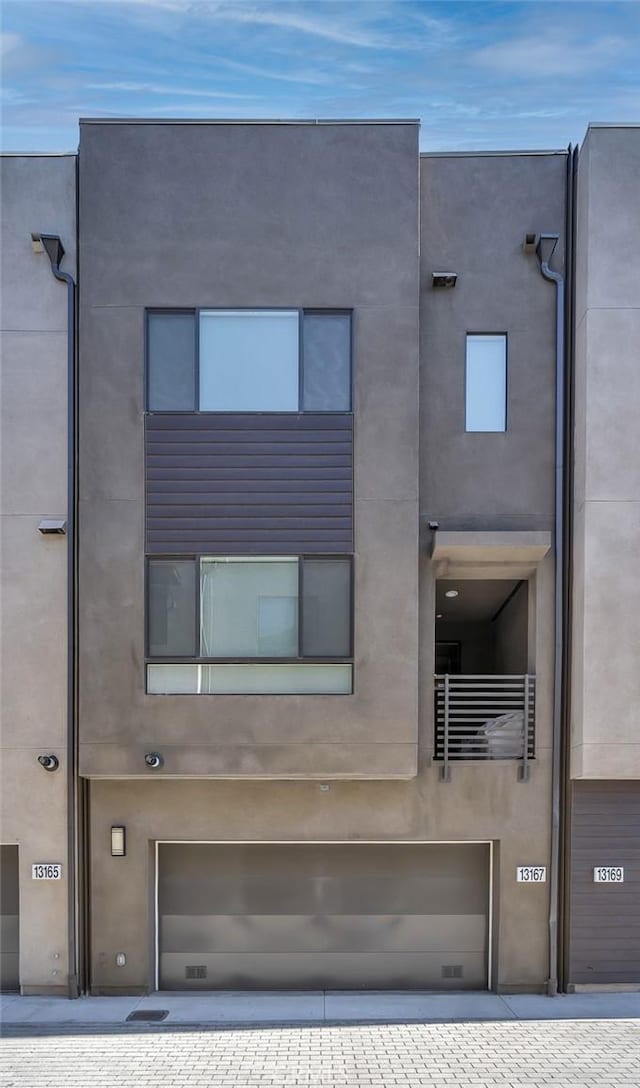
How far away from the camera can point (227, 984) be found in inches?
380

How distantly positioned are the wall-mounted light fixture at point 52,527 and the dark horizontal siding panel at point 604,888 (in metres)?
6.72

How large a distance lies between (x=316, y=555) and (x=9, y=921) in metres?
5.68

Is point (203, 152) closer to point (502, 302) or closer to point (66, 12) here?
point (66, 12)

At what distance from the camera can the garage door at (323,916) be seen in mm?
9664

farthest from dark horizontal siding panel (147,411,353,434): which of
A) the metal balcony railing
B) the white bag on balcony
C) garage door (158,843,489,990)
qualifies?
garage door (158,843,489,990)

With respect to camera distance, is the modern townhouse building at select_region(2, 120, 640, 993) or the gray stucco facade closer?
the modern townhouse building at select_region(2, 120, 640, 993)

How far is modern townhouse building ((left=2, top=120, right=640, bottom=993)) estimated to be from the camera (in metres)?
9.19

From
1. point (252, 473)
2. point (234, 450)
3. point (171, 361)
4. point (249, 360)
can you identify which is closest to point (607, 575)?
→ point (252, 473)

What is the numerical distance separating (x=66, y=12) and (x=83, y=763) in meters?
8.73

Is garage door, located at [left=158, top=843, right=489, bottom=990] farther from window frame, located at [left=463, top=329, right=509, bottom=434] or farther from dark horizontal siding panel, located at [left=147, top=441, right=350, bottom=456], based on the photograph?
window frame, located at [left=463, top=329, right=509, bottom=434]

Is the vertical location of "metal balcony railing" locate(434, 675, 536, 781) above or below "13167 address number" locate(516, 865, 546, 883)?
above

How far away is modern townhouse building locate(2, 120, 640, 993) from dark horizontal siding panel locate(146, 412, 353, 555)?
0.11 feet

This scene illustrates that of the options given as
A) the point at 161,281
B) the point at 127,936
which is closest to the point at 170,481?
the point at 161,281

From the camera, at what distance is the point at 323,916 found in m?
9.73
